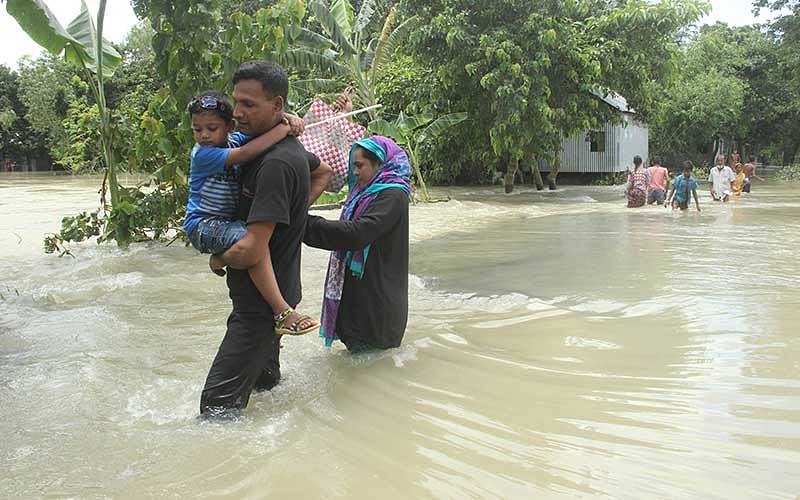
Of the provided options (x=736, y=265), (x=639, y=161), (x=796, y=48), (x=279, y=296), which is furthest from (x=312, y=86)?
(x=796, y=48)

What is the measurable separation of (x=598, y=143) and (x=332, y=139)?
25.7 m

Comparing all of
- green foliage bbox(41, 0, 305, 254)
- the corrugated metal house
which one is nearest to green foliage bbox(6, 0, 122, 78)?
green foliage bbox(41, 0, 305, 254)

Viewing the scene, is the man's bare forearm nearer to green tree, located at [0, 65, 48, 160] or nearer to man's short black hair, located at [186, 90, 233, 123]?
man's short black hair, located at [186, 90, 233, 123]

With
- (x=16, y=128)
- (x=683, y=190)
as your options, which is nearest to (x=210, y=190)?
(x=683, y=190)

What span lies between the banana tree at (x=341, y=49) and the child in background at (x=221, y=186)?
10.8m

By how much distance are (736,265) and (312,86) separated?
10.3m

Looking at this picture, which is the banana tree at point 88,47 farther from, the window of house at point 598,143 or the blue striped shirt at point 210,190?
the window of house at point 598,143

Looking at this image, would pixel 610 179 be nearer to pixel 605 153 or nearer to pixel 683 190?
pixel 605 153

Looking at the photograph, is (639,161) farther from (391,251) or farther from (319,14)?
(391,251)

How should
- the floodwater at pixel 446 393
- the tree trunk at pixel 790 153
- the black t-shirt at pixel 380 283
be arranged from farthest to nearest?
1. the tree trunk at pixel 790 153
2. the black t-shirt at pixel 380 283
3. the floodwater at pixel 446 393

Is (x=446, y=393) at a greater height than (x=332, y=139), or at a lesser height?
lesser

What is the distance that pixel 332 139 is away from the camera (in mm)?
4395

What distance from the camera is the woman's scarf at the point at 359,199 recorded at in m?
4.03

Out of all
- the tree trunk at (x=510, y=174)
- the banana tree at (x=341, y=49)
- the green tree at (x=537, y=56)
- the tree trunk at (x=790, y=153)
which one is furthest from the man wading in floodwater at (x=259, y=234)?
the tree trunk at (x=790, y=153)
